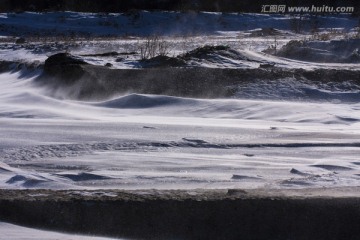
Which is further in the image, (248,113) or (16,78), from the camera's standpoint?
(16,78)

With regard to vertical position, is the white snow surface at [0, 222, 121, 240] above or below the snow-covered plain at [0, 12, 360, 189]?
above

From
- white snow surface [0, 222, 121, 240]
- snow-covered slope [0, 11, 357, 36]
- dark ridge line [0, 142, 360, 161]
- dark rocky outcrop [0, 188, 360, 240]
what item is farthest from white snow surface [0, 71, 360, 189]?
snow-covered slope [0, 11, 357, 36]

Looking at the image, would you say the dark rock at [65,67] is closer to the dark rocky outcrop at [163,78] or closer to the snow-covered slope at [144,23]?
the dark rocky outcrop at [163,78]

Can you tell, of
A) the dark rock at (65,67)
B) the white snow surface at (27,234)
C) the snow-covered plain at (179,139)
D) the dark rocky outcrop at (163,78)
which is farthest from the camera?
the dark rock at (65,67)

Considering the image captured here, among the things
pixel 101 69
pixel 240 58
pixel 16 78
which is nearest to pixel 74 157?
pixel 101 69

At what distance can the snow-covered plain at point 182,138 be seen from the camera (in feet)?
18.7

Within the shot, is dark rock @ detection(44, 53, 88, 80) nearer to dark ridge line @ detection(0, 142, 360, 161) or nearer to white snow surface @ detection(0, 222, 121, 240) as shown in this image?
dark ridge line @ detection(0, 142, 360, 161)

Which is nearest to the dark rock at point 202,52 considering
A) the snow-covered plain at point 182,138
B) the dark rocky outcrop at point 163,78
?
the snow-covered plain at point 182,138

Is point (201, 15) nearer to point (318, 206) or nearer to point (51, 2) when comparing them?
point (51, 2)

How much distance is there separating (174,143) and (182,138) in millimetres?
274

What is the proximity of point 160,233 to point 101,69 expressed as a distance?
8.31 m

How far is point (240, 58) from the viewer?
15.0m

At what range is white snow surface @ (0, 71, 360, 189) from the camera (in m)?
5.66

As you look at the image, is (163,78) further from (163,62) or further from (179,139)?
(179,139)
